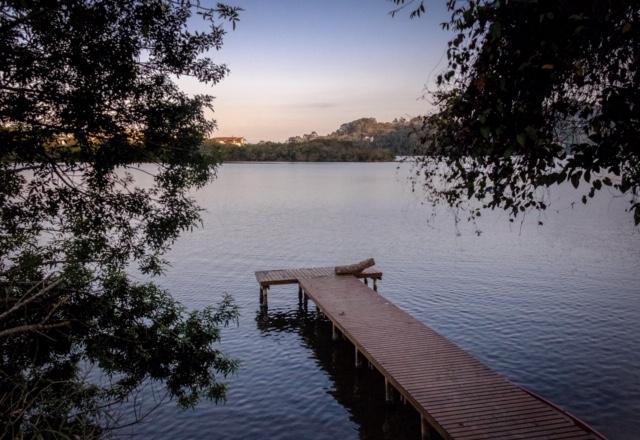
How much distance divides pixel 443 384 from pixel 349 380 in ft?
18.8

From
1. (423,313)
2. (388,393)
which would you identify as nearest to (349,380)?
(388,393)

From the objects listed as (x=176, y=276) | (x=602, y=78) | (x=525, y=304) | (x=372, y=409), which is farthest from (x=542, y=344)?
(x=176, y=276)

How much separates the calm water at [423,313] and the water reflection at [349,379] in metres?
0.07

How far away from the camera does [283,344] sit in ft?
79.3

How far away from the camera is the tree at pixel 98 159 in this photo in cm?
1018

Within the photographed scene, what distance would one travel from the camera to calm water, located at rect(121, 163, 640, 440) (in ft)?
56.5

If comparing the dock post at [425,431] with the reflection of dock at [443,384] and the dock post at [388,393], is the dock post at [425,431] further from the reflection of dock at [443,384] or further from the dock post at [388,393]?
the dock post at [388,393]

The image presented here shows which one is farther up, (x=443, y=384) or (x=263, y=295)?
(x=443, y=384)

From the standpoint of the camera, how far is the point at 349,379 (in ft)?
66.8

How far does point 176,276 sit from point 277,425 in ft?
69.7

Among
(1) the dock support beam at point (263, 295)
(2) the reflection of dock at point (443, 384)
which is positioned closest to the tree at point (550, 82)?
(2) the reflection of dock at point (443, 384)

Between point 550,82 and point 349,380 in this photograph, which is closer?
point 550,82

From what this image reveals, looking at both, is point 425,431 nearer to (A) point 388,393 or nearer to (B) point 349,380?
(A) point 388,393

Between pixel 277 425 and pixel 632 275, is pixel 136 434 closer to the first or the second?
pixel 277 425
